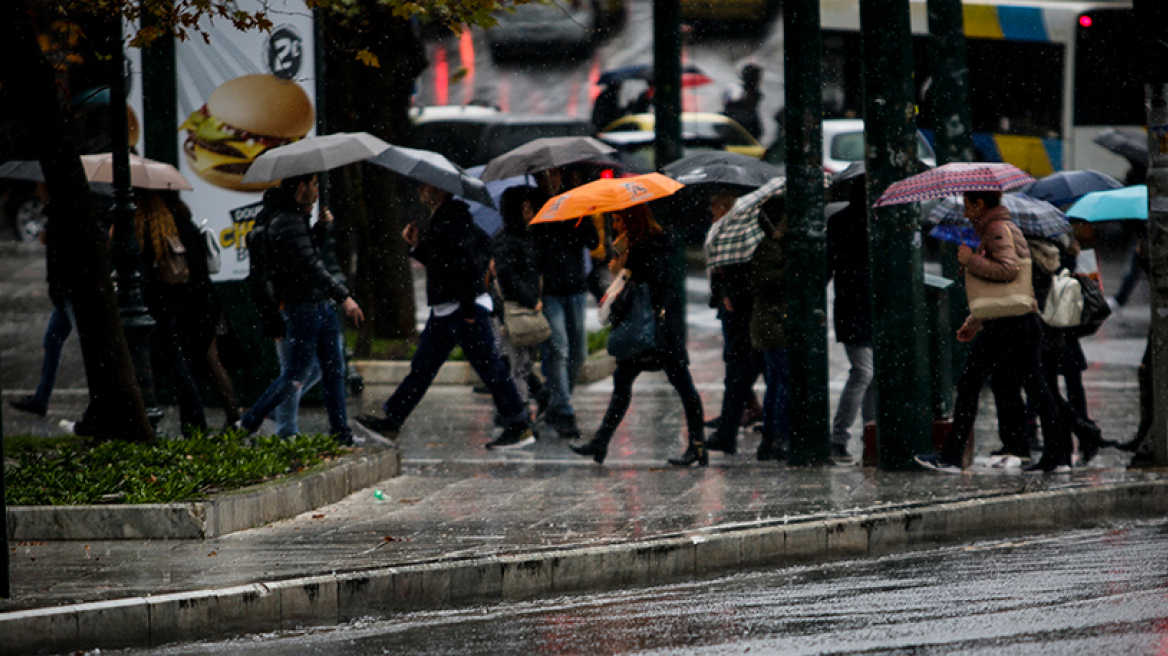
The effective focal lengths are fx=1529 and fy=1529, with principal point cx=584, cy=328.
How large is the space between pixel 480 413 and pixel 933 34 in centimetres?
454

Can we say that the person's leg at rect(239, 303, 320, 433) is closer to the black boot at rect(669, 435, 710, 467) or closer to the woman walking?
the woman walking

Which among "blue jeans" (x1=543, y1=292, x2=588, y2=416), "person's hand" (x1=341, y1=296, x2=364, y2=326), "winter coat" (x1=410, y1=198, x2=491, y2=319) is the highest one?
"winter coat" (x1=410, y1=198, x2=491, y2=319)

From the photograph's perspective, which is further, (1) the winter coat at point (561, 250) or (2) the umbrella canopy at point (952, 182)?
(1) the winter coat at point (561, 250)

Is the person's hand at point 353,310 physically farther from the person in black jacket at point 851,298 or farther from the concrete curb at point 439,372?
the concrete curb at point 439,372

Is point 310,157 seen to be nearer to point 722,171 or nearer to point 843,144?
point 722,171

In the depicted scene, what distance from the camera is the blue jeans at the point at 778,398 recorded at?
9.88m

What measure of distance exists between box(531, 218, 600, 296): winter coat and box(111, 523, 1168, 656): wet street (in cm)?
430

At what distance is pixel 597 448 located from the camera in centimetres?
984

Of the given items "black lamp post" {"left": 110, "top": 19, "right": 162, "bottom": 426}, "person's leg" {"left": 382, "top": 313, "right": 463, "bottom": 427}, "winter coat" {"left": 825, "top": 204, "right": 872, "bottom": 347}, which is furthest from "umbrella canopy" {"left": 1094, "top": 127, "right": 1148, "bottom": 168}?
"black lamp post" {"left": 110, "top": 19, "right": 162, "bottom": 426}

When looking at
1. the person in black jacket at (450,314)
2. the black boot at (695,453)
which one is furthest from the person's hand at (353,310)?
the black boot at (695,453)

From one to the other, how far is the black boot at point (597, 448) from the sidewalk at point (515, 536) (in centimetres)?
10

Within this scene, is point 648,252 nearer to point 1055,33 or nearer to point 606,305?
point 606,305

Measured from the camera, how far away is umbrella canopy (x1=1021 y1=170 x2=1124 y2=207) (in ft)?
36.3

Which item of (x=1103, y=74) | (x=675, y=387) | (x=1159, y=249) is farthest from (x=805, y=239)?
(x=1103, y=74)
